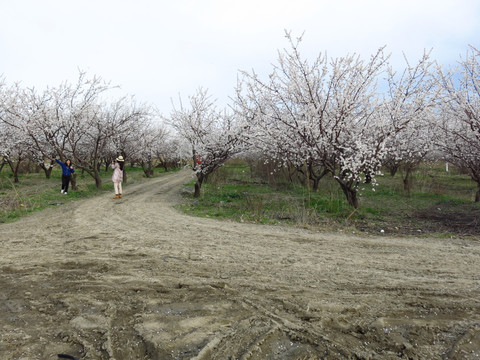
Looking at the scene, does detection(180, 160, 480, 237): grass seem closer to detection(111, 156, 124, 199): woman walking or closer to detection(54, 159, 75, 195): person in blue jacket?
detection(111, 156, 124, 199): woman walking

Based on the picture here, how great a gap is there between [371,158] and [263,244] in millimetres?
4575

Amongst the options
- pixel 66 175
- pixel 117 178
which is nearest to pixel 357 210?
pixel 117 178

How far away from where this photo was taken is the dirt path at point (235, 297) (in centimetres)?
281

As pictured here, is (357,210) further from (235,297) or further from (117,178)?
(117,178)

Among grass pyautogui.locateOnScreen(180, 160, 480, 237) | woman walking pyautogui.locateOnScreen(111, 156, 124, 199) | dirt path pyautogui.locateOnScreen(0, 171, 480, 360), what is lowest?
dirt path pyautogui.locateOnScreen(0, 171, 480, 360)

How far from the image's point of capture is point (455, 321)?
3223 mm

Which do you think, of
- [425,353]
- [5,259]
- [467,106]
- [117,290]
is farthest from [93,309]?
[467,106]

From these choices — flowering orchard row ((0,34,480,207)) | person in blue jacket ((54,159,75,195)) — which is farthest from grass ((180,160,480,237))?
person in blue jacket ((54,159,75,195))

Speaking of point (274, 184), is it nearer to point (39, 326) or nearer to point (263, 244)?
point (263, 244)

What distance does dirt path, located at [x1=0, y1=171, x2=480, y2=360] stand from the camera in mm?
2809

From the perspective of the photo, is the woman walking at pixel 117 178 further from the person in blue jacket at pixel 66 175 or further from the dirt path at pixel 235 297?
the dirt path at pixel 235 297

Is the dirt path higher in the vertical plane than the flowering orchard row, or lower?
lower

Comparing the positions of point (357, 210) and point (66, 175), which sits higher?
point (66, 175)

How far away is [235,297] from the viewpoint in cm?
375
